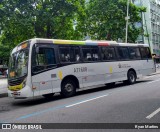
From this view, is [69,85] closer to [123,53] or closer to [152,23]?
[123,53]

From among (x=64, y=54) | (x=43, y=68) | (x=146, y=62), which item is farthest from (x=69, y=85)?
(x=146, y=62)

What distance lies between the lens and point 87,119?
275 inches

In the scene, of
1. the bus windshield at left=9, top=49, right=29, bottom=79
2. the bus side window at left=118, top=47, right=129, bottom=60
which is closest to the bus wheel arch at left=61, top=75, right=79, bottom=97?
the bus windshield at left=9, top=49, right=29, bottom=79

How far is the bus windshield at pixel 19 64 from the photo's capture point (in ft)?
36.8

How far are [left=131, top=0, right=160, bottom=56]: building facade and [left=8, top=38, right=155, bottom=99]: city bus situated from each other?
4688cm

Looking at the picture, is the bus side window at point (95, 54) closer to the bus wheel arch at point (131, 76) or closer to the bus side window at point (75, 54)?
the bus side window at point (75, 54)

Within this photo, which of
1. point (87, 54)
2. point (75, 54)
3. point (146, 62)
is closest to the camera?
point (75, 54)

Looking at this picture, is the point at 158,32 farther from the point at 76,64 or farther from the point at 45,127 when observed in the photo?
the point at 45,127

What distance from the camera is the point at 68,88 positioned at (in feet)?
41.8

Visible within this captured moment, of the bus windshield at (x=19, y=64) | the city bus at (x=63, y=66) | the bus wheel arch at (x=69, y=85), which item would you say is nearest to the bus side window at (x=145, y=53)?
the city bus at (x=63, y=66)

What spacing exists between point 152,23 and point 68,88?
191 feet

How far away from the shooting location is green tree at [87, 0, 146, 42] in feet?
115

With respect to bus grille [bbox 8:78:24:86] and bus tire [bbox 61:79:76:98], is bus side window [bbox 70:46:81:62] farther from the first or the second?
bus grille [bbox 8:78:24:86]

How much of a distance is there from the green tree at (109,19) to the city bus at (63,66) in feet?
59.7
